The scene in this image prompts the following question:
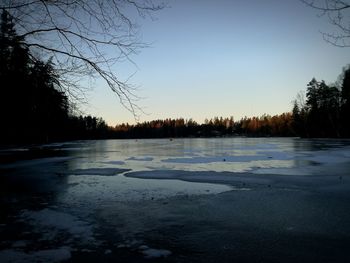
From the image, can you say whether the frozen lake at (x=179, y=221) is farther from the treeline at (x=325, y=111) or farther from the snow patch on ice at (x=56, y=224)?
→ the treeline at (x=325, y=111)

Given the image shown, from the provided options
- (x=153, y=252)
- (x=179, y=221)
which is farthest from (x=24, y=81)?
A: (x=179, y=221)

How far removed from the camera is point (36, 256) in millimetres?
4965

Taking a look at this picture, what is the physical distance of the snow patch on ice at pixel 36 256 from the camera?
480 centimetres

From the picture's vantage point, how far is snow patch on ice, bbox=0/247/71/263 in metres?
4.80

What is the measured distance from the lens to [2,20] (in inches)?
164

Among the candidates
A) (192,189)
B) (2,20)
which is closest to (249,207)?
(192,189)

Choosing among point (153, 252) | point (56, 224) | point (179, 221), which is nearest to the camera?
point (153, 252)

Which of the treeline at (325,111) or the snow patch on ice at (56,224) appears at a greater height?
the treeline at (325,111)

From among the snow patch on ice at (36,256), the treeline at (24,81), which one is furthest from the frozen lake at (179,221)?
the treeline at (24,81)

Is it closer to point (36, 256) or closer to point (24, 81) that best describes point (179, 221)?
point (36, 256)

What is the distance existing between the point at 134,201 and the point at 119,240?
3.43 m

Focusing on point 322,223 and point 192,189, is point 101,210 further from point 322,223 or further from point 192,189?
point 322,223

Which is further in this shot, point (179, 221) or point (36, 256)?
point (179, 221)

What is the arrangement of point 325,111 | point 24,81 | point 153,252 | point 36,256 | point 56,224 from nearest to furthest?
point 24,81
point 36,256
point 153,252
point 56,224
point 325,111
